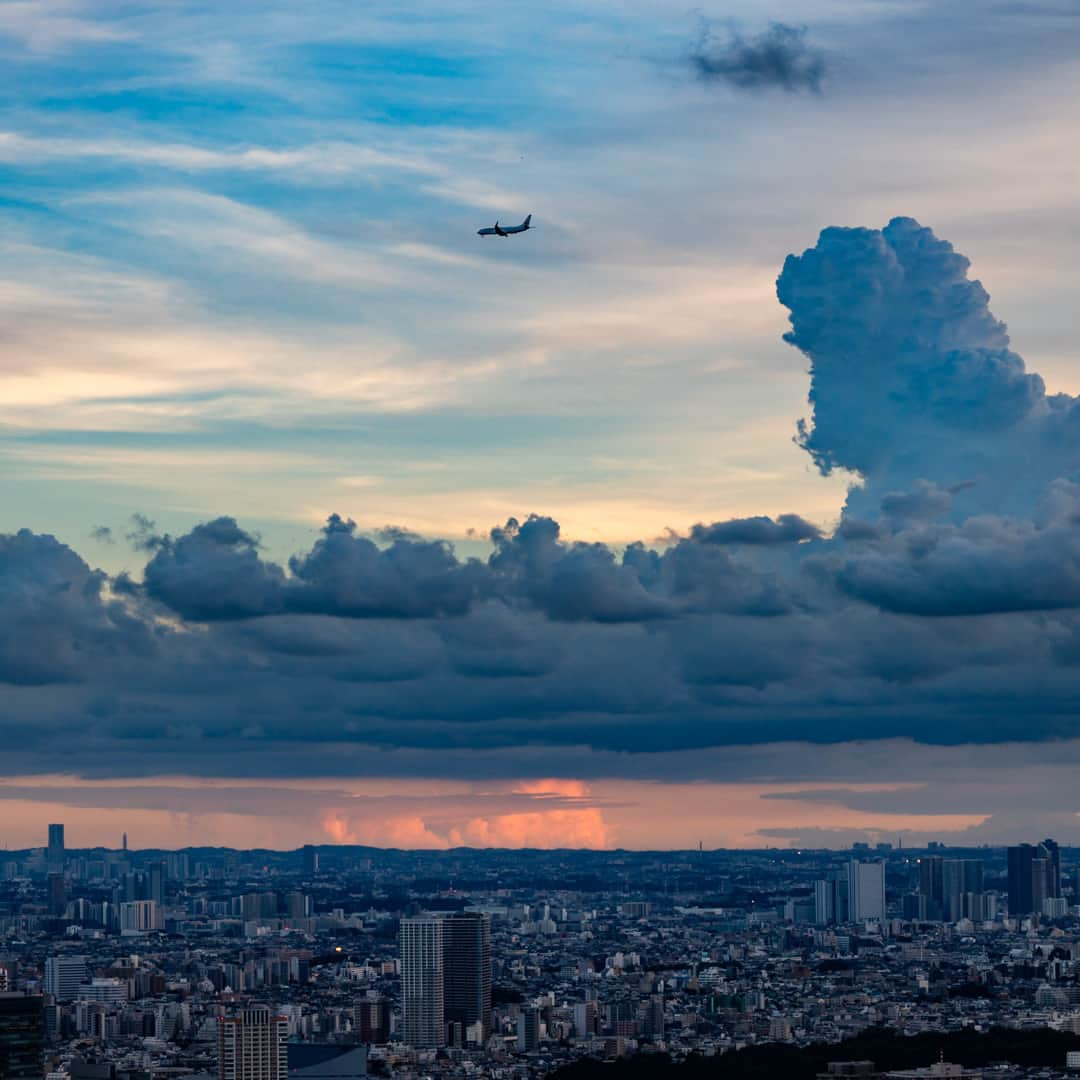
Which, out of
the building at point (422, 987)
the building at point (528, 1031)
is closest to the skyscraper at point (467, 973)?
the building at point (422, 987)

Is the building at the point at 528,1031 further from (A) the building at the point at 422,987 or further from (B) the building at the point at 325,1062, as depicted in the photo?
(B) the building at the point at 325,1062

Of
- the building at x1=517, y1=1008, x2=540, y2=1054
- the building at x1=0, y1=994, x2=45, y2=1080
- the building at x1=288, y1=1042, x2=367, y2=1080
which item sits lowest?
the building at x1=517, y1=1008, x2=540, y2=1054

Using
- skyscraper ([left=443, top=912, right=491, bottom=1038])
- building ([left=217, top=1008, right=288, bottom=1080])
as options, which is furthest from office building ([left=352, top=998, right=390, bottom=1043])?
building ([left=217, top=1008, right=288, bottom=1080])

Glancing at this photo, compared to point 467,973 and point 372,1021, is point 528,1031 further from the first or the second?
point 467,973

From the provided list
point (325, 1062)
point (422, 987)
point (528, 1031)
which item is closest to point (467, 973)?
point (422, 987)

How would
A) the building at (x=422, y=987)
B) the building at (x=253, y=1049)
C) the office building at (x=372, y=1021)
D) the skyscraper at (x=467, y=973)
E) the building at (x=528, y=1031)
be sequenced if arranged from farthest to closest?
the skyscraper at (x=467, y=973) → the building at (x=422, y=987) → the office building at (x=372, y=1021) → the building at (x=528, y=1031) → the building at (x=253, y=1049)

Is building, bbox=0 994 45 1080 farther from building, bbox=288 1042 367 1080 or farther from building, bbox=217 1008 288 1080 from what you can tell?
building, bbox=288 1042 367 1080

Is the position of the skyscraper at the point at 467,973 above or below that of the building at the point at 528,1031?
above

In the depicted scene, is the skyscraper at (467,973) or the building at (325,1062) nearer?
the building at (325,1062)
